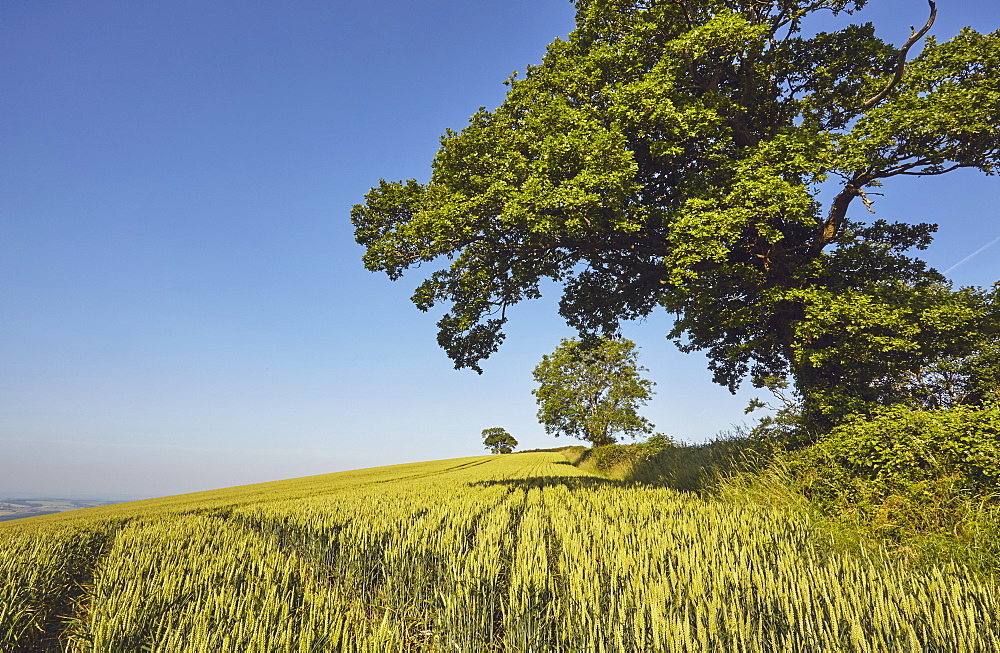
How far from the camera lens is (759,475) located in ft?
36.1

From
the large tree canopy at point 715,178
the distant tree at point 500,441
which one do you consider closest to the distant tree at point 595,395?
the large tree canopy at point 715,178

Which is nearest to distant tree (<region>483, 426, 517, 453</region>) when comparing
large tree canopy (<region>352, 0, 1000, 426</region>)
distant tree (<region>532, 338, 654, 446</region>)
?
distant tree (<region>532, 338, 654, 446</region>)

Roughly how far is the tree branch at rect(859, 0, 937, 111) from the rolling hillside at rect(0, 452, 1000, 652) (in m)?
11.7

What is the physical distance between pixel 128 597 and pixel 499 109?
1456 cm

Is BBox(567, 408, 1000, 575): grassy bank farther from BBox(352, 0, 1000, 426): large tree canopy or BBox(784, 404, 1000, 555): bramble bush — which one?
Answer: BBox(352, 0, 1000, 426): large tree canopy

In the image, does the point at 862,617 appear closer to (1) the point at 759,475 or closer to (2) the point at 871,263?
(1) the point at 759,475

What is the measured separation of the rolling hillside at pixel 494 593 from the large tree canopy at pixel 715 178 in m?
6.22

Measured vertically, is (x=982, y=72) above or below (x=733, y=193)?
above

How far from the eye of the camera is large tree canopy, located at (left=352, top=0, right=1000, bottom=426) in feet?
32.5

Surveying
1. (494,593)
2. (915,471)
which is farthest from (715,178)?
(494,593)

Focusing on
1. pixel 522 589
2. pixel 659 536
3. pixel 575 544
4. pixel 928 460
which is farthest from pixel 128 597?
pixel 928 460

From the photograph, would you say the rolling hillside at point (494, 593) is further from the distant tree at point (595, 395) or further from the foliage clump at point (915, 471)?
the distant tree at point (595, 395)

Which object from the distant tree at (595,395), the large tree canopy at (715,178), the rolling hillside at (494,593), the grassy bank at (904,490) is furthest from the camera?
the distant tree at (595,395)

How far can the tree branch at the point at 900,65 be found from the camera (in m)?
10.6
